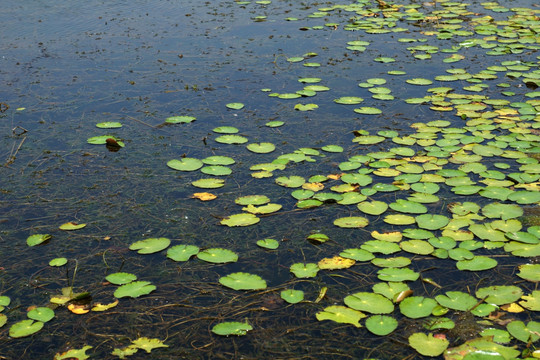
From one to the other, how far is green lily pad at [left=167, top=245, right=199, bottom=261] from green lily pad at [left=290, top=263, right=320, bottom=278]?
0.64 m

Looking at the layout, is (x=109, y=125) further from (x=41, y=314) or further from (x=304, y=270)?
(x=304, y=270)

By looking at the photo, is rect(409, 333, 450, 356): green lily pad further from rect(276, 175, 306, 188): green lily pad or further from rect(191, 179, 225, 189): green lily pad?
rect(191, 179, 225, 189): green lily pad

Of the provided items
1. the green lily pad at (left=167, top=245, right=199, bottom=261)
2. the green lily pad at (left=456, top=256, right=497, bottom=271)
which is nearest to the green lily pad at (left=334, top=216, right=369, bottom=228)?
the green lily pad at (left=456, top=256, right=497, bottom=271)

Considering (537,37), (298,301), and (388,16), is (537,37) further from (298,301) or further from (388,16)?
(298,301)

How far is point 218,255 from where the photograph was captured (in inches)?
138

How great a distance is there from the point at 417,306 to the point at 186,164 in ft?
7.72

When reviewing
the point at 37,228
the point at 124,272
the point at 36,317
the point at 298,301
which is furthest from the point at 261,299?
the point at 37,228

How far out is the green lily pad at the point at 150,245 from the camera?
3.57 m

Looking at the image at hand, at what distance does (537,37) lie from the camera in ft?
25.4

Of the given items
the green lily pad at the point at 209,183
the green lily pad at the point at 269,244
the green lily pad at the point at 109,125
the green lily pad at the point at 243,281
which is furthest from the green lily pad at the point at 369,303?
the green lily pad at the point at 109,125

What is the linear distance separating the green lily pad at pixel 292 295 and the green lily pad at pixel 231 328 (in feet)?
0.97

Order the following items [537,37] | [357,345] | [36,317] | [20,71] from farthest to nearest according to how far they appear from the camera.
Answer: [537,37], [20,71], [36,317], [357,345]

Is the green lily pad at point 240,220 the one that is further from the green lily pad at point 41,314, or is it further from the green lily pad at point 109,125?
the green lily pad at point 109,125

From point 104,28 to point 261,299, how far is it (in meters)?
6.62
